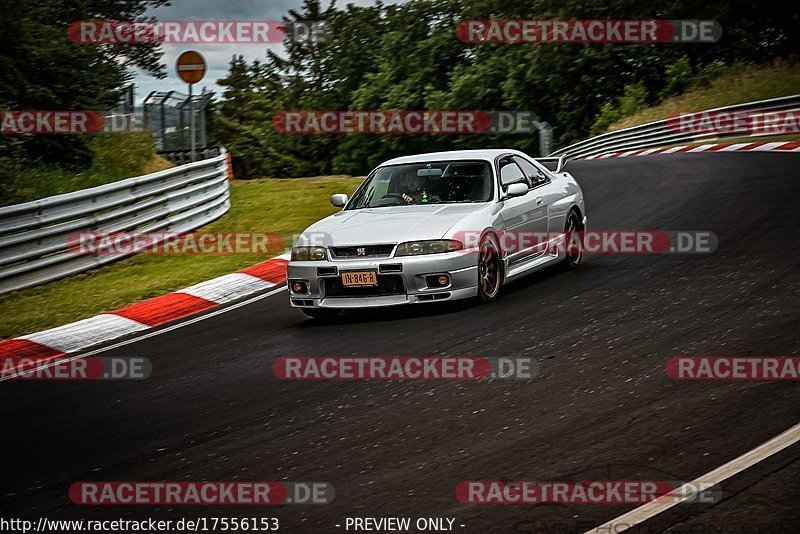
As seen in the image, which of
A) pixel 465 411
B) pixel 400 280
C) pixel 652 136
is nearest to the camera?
pixel 465 411

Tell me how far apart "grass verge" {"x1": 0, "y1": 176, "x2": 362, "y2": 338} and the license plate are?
3.30 m

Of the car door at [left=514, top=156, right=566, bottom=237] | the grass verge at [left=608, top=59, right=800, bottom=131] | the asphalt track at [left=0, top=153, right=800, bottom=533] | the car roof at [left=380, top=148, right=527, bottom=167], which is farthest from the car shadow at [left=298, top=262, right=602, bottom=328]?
the grass verge at [left=608, top=59, right=800, bottom=131]

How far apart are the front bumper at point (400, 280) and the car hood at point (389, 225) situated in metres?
0.21

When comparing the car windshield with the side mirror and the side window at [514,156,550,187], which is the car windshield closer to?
the side mirror

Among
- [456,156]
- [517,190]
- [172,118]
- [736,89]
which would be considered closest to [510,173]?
[456,156]

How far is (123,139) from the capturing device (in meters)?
23.4

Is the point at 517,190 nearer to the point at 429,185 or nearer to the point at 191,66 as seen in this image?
the point at 429,185

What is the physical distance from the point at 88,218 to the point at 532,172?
596cm

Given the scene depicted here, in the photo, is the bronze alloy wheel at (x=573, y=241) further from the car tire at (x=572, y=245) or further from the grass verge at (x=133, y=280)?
the grass verge at (x=133, y=280)

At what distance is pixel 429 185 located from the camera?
10531 mm

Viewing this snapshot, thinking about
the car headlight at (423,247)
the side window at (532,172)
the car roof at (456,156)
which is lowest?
the car headlight at (423,247)

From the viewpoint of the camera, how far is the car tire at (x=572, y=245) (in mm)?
11188

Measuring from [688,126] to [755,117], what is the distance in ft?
9.95

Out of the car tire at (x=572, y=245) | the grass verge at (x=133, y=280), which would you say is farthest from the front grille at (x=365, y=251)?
the grass verge at (x=133, y=280)
